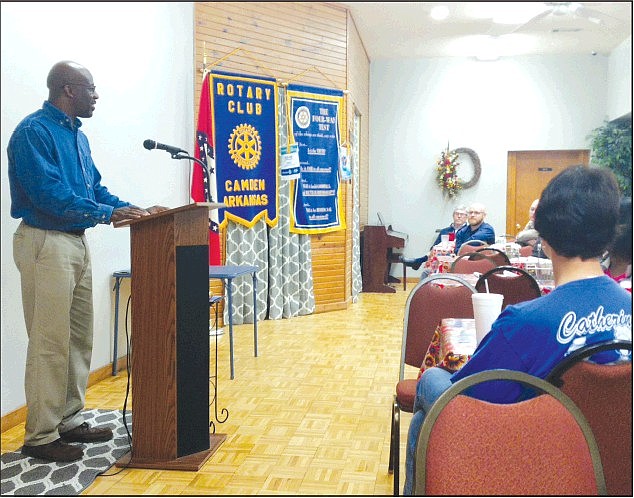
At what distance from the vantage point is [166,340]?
103 inches

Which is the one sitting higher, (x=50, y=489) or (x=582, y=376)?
(x=582, y=376)

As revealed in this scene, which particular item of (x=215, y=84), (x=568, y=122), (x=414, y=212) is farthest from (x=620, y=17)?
(x=215, y=84)

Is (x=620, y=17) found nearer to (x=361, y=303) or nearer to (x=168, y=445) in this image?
(x=361, y=303)

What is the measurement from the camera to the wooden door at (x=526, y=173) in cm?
995

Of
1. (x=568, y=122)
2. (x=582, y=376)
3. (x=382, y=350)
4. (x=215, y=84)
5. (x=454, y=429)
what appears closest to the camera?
(x=454, y=429)

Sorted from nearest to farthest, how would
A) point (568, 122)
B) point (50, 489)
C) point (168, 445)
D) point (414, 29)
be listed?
point (50, 489)
point (168, 445)
point (414, 29)
point (568, 122)

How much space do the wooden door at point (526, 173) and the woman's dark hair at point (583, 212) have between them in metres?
8.89

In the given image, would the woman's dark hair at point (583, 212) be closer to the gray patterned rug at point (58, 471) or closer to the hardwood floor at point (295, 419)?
the hardwood floor at point (295, 419)

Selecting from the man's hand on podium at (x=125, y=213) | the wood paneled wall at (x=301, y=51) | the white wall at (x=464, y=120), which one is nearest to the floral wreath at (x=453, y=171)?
the white wall at (x=464, y=120)

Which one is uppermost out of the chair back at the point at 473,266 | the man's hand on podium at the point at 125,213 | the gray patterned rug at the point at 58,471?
the man's hand on podium at the point at 125,213

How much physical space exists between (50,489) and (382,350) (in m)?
2.99

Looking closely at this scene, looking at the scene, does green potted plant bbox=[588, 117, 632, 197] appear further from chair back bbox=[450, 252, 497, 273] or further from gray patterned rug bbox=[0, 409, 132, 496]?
gray patterned rug bbox=[0, 409, 132, 496]

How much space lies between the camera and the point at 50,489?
2.47 meters

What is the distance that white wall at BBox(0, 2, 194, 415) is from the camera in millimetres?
3240
